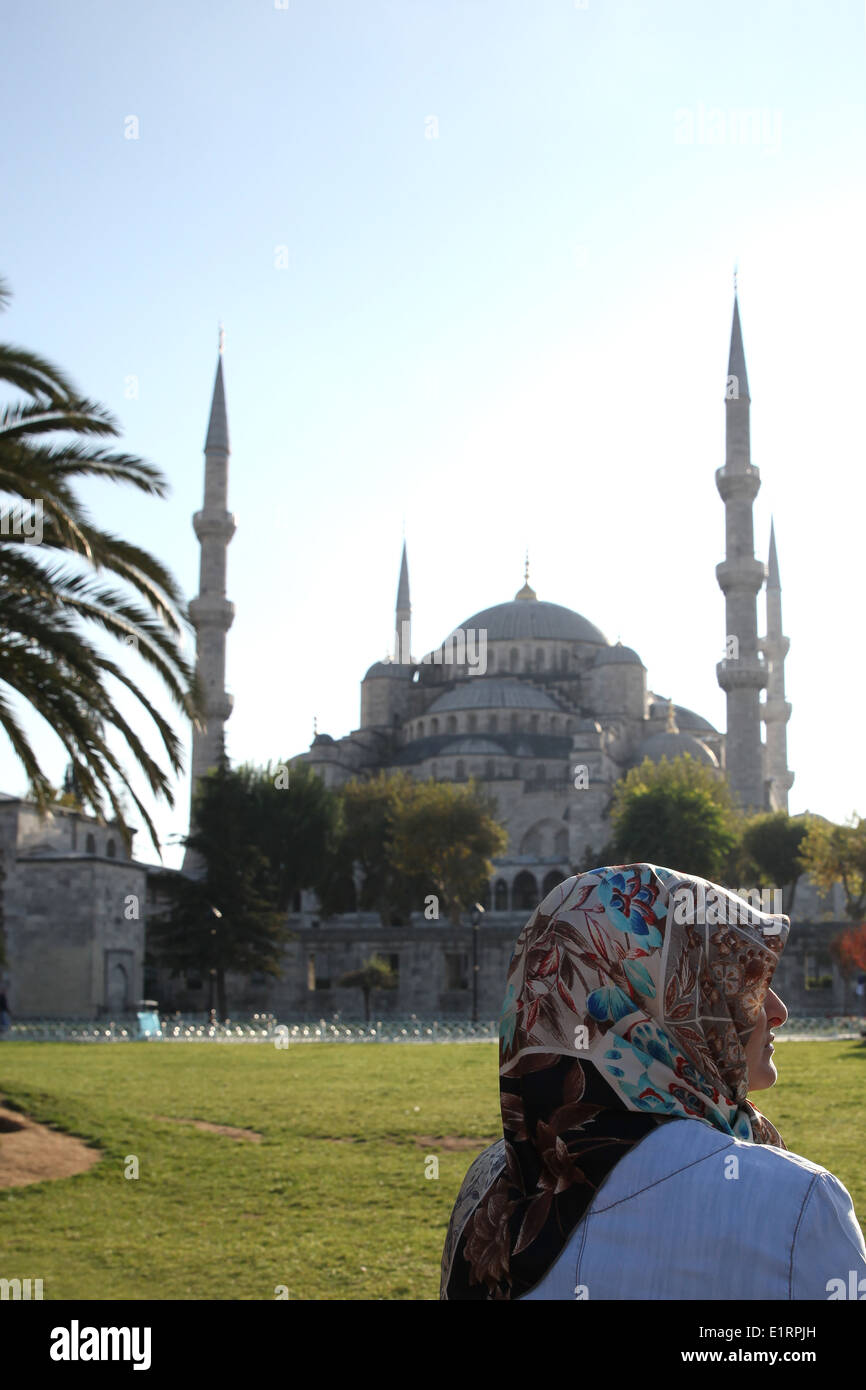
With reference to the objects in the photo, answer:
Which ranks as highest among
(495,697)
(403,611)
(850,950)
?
(403,611)

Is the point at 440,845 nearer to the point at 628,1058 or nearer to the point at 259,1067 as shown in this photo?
the point at 259,1067

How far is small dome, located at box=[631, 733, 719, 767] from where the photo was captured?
5834cm

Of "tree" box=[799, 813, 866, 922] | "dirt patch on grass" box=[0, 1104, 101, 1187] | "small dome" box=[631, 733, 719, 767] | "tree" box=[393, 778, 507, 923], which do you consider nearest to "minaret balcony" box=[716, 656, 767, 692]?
"tree" box=[799, 813, 866, 922]

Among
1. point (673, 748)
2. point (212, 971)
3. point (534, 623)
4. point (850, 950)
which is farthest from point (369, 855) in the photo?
point (534, 623)

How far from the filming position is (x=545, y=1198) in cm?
218

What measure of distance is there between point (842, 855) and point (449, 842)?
503 inches

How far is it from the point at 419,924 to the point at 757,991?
44382mm

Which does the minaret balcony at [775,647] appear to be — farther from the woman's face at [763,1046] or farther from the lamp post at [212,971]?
the woman's face at [763,1046]

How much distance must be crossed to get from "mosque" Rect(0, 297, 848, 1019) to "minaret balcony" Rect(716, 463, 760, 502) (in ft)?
0.28

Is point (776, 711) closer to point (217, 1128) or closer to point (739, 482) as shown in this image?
point (739, 482)

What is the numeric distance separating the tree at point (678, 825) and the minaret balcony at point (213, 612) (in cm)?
1576

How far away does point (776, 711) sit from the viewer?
6381 cm

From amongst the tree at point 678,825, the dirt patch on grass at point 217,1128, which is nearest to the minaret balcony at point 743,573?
the tree at point 678,825

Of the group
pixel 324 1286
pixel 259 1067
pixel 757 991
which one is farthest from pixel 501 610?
pixel 757 991
